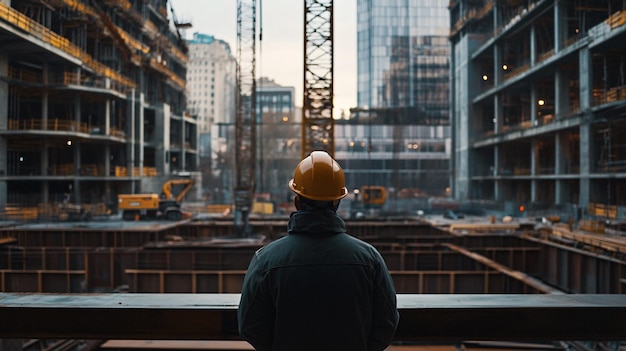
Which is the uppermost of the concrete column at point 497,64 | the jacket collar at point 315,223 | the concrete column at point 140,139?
the concrete column at point 497,64

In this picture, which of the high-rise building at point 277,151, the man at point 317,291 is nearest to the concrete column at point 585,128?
the high-rise building at point 277,151

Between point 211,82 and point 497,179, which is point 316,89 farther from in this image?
point 211,82

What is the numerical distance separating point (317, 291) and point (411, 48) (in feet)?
213

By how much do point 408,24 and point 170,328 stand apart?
2492 inches

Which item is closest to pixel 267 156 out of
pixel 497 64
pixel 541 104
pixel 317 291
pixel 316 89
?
pixel 497 64

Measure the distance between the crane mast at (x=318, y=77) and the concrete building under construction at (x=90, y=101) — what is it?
10766 mm

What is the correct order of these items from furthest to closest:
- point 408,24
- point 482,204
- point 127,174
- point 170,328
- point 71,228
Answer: point 408,24
point 482,204
point 127,174
point 71,228
point 170,328

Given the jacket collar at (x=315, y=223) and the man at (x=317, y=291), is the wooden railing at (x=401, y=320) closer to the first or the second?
the man at (x=317, y=291)

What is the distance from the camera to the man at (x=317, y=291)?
2012 mm

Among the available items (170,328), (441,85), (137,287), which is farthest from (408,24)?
(170,328)

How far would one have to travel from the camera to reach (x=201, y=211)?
4216 cm

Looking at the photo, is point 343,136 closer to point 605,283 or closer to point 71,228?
point 71,228

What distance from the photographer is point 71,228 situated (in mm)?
23344

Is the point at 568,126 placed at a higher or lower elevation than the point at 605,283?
higher
